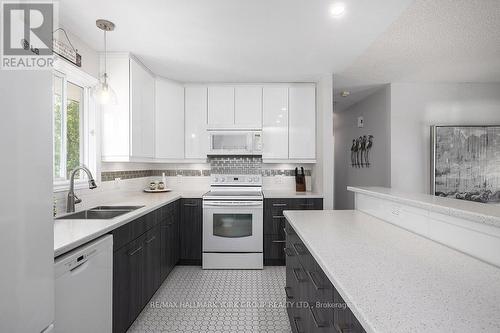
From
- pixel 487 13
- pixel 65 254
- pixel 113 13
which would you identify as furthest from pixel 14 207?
pixel 487 13

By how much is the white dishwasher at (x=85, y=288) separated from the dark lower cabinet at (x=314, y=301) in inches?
44.9

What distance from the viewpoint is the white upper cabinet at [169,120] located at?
328 cm

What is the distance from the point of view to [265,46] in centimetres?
245

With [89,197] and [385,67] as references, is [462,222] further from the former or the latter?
[89,197]

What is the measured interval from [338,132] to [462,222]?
485 cm

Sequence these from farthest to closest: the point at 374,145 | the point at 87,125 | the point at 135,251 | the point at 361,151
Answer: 1. the point at 361,151
2. the point at 374,145
3. the point at 87,125
4. the point at 135,251

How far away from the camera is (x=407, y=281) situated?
0.84m

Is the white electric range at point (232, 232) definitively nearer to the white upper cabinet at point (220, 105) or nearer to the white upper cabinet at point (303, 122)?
the white upper cabinet at point (303, 122)

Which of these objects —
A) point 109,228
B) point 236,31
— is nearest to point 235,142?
point 236,31

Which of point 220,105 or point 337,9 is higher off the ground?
point 337,9

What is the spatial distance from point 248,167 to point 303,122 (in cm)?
98

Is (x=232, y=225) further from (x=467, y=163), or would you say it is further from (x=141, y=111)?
(x=467, y=163)

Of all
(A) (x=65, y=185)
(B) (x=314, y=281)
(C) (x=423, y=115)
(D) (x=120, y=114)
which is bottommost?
(B) (x=314, y=281)

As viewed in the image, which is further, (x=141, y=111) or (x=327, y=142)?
(x=327, y=142)
